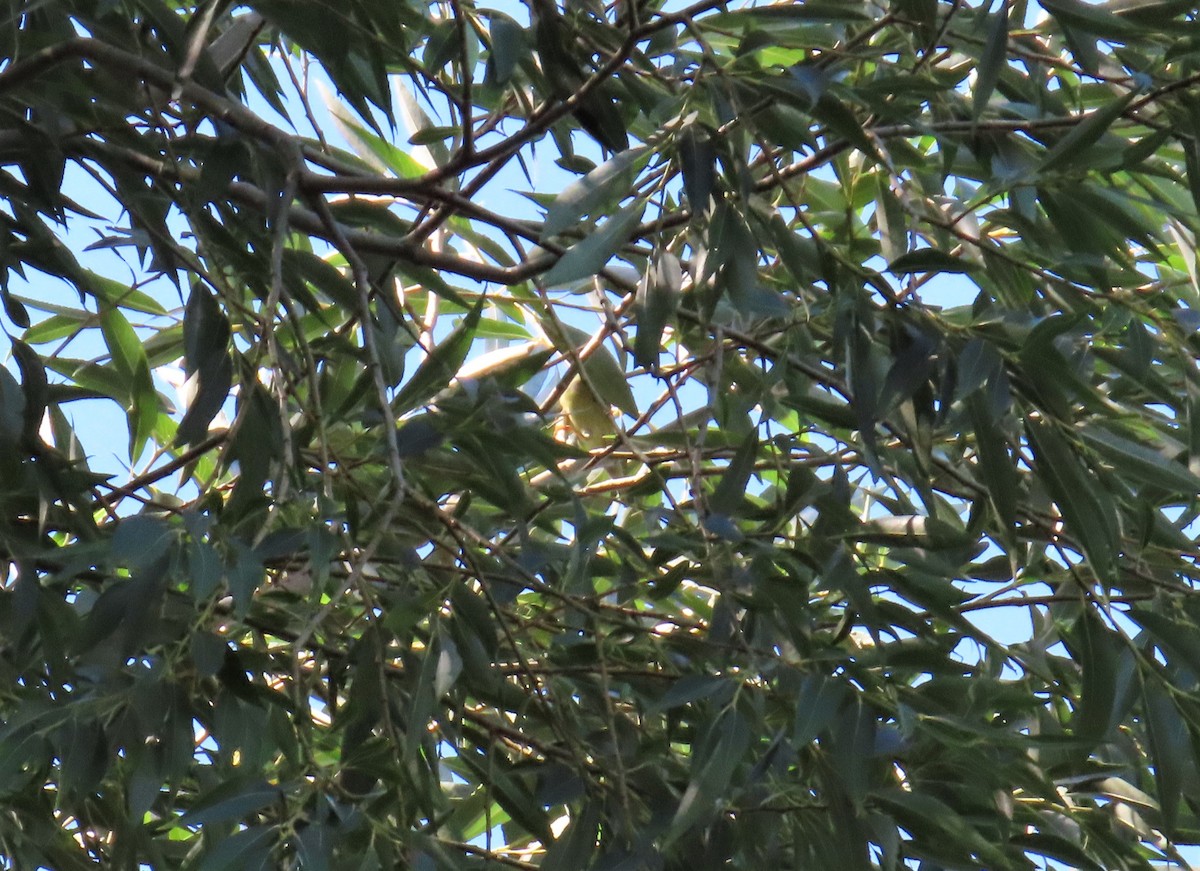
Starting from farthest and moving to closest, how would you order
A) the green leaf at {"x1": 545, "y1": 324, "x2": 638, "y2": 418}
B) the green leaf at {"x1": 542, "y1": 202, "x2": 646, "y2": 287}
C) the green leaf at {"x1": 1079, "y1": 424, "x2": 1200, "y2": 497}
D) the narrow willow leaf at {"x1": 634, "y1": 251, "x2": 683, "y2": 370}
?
the green leaf at {"x1": 545, "y1": 324, "x2": 638, "y2": 418} < the green leaf at {"x1": 1079, "y1": 424, "x2": 1200, "y2": 497} < the narrow willow leaf at {"x1": 634, "y1": 251, "x2": 683, "y2": 370} < the green leaf at {"x1": 542, "y1": 202, "x2": 646, "y2": 287}

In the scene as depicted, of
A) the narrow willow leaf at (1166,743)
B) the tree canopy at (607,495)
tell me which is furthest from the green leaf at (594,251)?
the narrow willow leaf at (1166,743)

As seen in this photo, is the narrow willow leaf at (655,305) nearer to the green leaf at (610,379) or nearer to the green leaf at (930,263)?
the green leaf at (930,263)

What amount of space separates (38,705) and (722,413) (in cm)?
58

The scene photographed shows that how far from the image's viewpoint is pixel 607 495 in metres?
1.29

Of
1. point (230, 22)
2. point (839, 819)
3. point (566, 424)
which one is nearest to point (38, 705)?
point (839, 819)

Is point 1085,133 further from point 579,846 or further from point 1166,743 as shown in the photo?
point 579,846

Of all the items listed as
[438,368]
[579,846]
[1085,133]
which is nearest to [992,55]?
[1085,133]

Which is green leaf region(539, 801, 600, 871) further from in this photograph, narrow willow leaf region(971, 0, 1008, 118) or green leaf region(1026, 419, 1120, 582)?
narrow willow leaf region(971, 0, 1008, 118)

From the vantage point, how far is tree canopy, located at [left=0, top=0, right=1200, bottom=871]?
2.85 feet

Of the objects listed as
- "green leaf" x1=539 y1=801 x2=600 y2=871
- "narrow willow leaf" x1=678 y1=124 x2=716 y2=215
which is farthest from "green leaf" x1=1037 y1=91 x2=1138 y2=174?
"green leaf" x1=539 y1=801 x2=600 y2=871

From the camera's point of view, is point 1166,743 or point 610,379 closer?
point 1166,743

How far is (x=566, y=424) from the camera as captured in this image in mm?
1610

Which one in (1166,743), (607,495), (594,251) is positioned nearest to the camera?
(594,251)

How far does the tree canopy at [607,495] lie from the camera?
869mm
